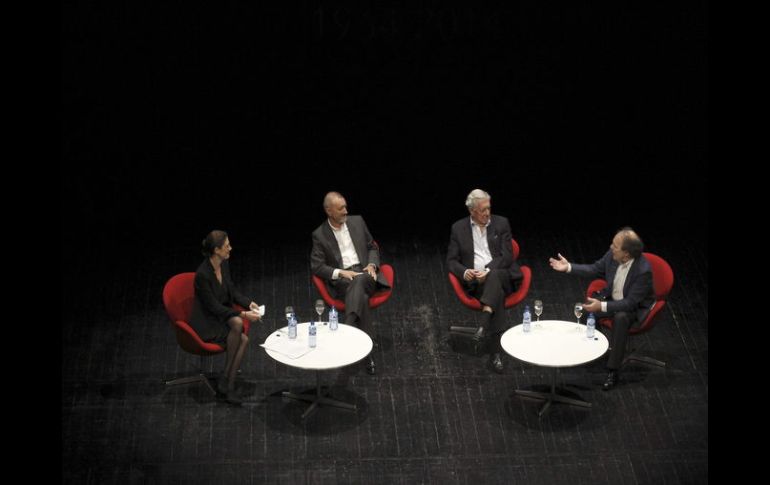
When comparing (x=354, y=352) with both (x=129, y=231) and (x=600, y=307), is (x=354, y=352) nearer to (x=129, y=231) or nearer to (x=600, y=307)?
(x=600, y=307)

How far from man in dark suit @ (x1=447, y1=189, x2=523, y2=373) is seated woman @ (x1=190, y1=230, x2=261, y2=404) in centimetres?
179

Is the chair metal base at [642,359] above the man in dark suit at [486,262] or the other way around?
the other way around

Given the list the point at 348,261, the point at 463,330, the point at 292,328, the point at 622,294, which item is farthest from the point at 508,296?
the point at 292,328

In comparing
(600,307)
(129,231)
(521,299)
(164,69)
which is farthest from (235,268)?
(600,307)

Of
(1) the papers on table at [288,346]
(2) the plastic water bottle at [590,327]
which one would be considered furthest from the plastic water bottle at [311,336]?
(2) the plastic water bottle at [590,327]

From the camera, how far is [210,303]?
342 inches

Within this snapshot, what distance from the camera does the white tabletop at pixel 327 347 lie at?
8.30 metres

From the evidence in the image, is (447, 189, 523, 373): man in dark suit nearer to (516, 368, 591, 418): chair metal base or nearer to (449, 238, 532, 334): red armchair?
(449, 238, 532, 334): red armchair

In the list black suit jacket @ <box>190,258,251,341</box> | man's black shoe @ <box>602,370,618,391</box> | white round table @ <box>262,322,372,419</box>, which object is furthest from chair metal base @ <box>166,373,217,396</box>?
man's black shoe @ <box>602,370,618,391</box>

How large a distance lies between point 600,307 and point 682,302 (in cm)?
170

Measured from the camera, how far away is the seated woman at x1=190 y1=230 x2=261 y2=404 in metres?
8.66

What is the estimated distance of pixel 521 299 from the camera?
9.50 metres

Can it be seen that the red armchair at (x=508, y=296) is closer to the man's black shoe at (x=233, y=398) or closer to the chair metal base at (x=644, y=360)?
the chair metal base at (x=644, y=360)

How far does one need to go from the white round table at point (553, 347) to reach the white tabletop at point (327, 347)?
1037 mm
